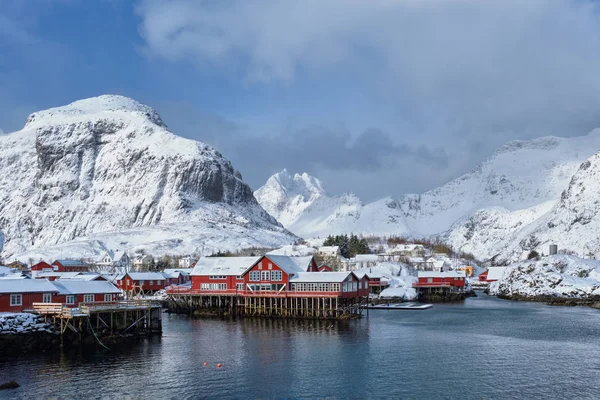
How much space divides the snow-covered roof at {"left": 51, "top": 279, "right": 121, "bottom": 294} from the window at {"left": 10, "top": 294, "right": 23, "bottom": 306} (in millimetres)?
4318

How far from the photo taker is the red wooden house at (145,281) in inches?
4572

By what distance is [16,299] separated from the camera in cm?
5900

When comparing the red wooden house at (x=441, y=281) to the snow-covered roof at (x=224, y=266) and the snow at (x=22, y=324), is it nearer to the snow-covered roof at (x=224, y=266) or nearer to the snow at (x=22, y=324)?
the snow-covered roof at (x=224, y=266)

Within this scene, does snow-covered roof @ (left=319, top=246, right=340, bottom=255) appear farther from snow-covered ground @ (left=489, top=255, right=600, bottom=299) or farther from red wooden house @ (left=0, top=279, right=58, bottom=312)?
red wooden house @ (left=0, top=279, right=58, bottom=312)

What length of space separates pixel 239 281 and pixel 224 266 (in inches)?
217

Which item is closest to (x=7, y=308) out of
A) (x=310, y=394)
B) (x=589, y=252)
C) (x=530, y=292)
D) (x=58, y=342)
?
(x=58, y=342)

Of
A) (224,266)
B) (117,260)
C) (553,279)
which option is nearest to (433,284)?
(553,279)

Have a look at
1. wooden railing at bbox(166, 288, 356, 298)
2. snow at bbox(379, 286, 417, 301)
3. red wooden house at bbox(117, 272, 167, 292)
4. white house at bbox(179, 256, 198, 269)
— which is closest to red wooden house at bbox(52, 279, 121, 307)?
wooden railing at bbox(166, 288, 356, 298)

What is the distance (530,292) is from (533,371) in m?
83.4

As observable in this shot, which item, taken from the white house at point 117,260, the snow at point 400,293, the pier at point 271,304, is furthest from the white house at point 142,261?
the snow at point 400,293

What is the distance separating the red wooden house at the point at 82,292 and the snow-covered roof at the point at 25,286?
128 centimetres

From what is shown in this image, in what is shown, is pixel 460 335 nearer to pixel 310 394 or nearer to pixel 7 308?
pixel 310 394

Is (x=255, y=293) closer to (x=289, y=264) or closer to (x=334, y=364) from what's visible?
(x=289, y=264)

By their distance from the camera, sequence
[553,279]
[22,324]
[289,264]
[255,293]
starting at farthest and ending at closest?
1. [553,279]
2. [289,264]
3. [255,293]
4. [22,324]
